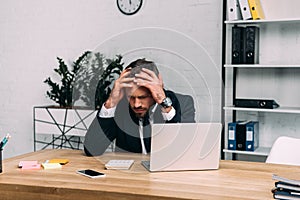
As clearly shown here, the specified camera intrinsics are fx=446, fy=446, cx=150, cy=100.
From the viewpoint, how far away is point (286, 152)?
237 cm

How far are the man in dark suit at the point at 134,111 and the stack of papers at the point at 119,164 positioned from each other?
6.3 inches

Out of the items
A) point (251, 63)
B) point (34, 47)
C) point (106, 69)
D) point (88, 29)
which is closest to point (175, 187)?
point (251, 63)

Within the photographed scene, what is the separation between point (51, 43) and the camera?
13.8 ft

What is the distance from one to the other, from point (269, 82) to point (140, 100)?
1.68 m

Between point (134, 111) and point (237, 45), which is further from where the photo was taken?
point (237, 45)

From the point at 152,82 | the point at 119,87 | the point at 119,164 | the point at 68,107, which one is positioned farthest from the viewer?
the point at 68,107

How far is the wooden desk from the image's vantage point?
1565mm

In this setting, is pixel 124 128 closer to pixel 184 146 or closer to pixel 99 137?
pixel 99 137

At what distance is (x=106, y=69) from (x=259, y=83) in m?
1.23

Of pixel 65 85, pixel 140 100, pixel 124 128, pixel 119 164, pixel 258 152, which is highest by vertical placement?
pixel 65 85

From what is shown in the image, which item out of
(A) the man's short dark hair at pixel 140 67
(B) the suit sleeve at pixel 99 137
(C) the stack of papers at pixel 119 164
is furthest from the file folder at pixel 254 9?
(C) the stack of papers at pixel 119 164

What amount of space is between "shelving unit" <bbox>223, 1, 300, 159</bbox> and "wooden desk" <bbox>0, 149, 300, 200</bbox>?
4.80 ft

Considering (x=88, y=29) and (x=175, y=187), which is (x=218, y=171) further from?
(x=88, y=29)

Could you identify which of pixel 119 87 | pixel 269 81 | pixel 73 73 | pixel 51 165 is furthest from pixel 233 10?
pixel 51 165
